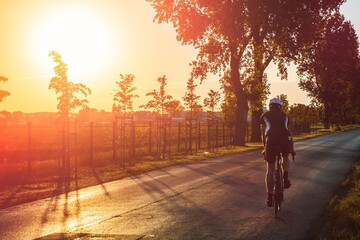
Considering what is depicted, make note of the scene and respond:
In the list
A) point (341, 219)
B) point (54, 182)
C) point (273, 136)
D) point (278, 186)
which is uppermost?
point (273, 136)

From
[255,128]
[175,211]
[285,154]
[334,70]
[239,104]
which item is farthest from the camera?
[334,70]

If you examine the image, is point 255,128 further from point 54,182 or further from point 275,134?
point 275,134

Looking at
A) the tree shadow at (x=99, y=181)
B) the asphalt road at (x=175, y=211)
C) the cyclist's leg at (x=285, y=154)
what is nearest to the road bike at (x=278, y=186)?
the cyclist's leg at (x=285, y=154)

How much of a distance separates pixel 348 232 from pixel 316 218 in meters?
1.63

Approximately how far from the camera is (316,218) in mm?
9625

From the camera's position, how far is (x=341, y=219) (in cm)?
906

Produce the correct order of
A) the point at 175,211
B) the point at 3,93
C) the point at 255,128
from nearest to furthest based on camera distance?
the point at 175,211
the point at 3,93
the point at 255,128

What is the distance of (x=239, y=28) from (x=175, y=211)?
84.5 feet

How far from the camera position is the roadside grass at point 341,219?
7.94m

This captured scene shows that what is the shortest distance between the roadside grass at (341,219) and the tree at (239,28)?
2294 centimetres

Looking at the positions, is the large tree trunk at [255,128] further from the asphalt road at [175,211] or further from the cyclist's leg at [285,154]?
the cyclist's leg at [285,154]

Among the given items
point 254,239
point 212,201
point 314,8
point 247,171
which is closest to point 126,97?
point 314,8

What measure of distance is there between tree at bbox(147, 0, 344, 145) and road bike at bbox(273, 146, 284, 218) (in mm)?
24797

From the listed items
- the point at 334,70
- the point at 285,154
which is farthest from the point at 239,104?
the point at 334,70
